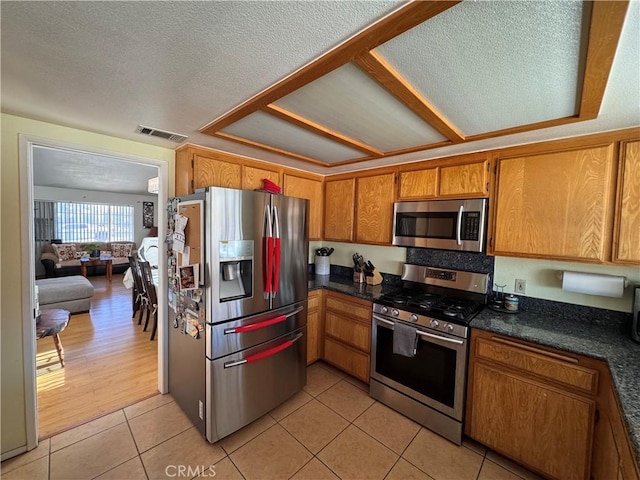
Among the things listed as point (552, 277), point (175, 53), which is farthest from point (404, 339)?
point (175, 53)

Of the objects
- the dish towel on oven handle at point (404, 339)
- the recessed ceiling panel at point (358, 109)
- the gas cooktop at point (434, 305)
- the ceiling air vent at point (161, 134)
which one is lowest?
the dish towel on oven handle at point (404, 339)

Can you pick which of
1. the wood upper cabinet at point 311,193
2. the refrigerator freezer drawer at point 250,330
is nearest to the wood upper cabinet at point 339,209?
the wood upper cabinet at point 311,193

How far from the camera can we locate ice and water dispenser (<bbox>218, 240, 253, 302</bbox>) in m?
1.85

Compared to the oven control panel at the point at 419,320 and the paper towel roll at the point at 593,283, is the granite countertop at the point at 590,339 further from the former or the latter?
the paper towel roll at the point at 593,283

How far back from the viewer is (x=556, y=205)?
1818 millimetres

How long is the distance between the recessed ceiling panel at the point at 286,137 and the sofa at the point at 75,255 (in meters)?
5.46

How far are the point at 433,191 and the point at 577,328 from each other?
141 centimetres

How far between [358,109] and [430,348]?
1.81m

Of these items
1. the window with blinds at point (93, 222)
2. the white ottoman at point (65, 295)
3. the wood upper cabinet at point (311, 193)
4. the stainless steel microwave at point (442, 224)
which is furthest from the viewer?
the window with blinds at point (93, 222)

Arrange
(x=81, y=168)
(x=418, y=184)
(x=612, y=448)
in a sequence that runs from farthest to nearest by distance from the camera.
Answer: (x=81, y=168) < (x=418, y=184) < (x=612, y=448)

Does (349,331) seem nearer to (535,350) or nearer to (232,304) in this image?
(232,304)

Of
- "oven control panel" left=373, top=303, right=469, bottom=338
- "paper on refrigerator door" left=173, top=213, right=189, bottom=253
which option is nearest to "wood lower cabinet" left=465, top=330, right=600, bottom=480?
"oven control panel" left=373, top=303, right=469, bottom=338

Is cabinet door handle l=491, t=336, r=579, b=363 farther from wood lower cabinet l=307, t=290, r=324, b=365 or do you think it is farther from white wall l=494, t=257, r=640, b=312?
wood lower cabinet l=307, t=290, r=324, b=365

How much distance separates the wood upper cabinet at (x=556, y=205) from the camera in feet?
5.49
